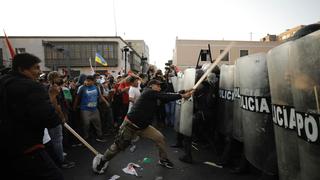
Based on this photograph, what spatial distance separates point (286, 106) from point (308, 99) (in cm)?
47

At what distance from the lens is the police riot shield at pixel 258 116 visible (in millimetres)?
2652

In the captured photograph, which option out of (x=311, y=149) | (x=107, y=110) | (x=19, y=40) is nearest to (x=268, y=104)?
(x=311, y=149)

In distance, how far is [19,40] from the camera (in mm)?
38469

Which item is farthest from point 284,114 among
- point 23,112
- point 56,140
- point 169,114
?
point 169,114

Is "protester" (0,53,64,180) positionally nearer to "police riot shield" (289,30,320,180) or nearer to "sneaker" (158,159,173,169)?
"police riot shield" (289,30,320,180)

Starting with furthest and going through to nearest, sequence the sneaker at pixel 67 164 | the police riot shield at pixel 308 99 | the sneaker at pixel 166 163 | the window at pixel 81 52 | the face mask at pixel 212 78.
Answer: the window at pixel 81 52
the face mask at pixel 212 78
the sneaker at pixel 67 164
the sneaker at pixel 166 163
the police riot shield at pixel 308 99

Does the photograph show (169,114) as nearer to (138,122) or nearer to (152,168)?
(152,168)

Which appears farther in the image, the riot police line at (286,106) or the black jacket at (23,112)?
the black jacket at (23,112)

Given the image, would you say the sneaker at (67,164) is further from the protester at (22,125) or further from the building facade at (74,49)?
the building facade at (74,49)

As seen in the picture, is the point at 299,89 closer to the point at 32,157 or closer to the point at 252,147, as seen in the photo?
the point at 252,147

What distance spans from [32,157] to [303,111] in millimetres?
2075

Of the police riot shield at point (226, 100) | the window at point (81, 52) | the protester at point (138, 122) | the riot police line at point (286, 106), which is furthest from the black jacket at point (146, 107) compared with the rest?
the window at point (81, 52)

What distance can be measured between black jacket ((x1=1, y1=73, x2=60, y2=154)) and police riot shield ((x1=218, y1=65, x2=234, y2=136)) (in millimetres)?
3150

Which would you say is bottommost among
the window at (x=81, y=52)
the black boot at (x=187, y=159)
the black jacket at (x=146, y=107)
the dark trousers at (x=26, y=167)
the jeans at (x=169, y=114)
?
the black boot at (x=187, y=159)
